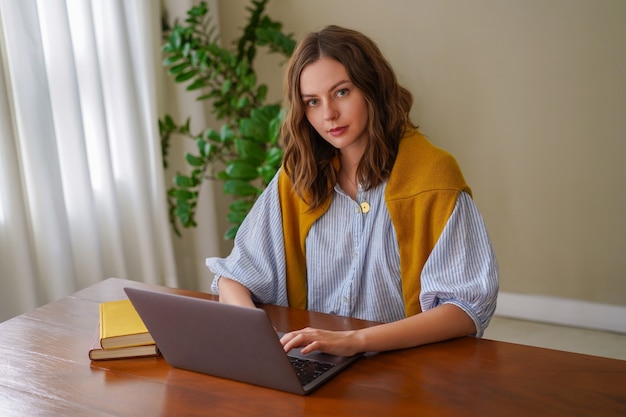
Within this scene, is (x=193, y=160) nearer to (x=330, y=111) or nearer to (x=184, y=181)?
(x=184, y=181)

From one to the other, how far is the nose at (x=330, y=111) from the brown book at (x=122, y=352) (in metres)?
0.65

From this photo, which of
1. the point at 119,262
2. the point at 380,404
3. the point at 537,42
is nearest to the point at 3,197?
the point at 119,262

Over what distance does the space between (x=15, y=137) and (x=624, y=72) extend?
2.47 metres

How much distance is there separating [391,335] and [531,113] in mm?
2119

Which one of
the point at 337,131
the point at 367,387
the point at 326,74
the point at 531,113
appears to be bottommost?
the point at 367,387

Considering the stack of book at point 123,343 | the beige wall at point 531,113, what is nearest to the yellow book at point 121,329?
the stack of book at point 123,343

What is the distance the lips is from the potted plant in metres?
1.13

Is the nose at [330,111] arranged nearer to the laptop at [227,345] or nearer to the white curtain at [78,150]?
the laptop at [227,345]

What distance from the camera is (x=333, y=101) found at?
174cm

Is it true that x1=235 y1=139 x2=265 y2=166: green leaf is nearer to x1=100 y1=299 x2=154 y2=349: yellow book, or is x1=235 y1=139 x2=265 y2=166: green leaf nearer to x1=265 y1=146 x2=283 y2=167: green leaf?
x1=265 y1=146 x2=283 y2=167: green leaf

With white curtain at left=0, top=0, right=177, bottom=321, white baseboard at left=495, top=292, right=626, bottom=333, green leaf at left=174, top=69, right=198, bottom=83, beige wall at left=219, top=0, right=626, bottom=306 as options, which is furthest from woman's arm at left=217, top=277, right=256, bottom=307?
white baseboard at left=495, top=292, right=626, bottom=333

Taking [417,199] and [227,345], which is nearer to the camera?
[227,345]

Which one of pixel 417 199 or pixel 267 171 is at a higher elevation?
pixel 417 199

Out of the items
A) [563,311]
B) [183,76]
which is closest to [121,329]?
[183,76]
